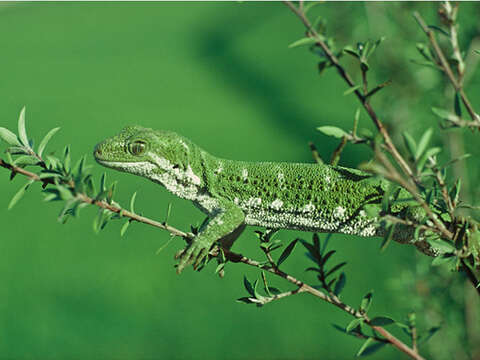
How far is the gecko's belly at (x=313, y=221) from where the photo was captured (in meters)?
2.07

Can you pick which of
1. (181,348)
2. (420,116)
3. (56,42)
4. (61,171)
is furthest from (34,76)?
(61,171)

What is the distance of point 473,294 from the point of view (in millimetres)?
2855

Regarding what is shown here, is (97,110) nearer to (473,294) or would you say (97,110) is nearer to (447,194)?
(473,294)

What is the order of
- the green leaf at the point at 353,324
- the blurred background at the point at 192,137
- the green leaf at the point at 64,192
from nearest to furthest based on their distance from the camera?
1. the green leaf at the point at 64,192
2. the green leaf at the point at 353,324
3. the blurred background at the point at 192,137

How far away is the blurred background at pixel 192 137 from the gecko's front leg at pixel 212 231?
426mm

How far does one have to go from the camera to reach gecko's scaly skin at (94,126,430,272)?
2.07 meters

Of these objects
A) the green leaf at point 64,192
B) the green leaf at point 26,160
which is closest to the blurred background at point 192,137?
the green leaf at point 26,160

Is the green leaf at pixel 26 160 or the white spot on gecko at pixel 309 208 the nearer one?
the green leaf at pixel 26 160

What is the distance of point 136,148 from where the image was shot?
7.27 feet

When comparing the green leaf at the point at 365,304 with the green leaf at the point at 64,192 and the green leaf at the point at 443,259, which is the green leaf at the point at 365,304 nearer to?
the green leaf at the point at 443,259

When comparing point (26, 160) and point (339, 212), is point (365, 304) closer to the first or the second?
point (339, 212)

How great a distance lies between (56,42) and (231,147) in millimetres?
8469

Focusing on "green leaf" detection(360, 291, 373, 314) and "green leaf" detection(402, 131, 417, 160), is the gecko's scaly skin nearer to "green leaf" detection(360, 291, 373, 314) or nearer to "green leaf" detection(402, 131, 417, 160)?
"green leaf" detection(360, 291, 373, 314)

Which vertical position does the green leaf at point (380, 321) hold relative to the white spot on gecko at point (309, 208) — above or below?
below
